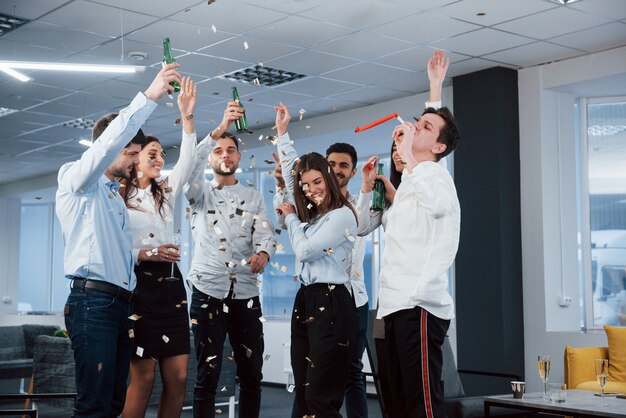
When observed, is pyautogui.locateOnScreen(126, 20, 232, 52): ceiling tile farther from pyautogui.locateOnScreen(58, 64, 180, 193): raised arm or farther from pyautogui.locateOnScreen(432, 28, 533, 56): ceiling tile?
pyautogui.locateOnScreen(58, 64, 180, 193): raised arm

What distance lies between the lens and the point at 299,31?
6641mm

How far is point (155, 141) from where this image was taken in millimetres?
3811

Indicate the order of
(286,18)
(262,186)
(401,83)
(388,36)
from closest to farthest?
1. (286,18)
2. (388,36)
3. (401,83)
4. (262,186)

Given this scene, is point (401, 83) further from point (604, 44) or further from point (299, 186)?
point (299, 186)

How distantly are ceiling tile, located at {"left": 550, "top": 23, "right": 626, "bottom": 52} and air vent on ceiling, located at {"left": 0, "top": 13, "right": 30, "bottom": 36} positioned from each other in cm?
425

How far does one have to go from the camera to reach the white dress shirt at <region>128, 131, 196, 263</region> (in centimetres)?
356

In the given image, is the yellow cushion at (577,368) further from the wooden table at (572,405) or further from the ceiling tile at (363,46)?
the ceiling tile at (363,46)

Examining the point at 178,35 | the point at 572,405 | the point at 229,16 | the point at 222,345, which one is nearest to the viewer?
the point at 222,345

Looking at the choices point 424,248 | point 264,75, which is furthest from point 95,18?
point 424,248

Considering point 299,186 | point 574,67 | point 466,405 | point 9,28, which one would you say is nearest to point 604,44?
point 574,67

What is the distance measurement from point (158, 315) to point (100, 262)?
0.55 meters

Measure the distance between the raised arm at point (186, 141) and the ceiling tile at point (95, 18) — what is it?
8.96ft

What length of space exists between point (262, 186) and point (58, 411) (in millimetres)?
5251

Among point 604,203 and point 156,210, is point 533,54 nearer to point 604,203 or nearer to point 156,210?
point 604,203
